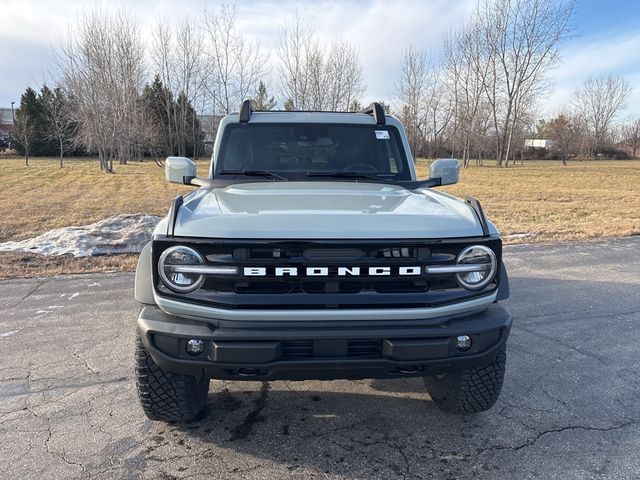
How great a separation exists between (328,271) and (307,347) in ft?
1.19

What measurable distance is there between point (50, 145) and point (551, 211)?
5924cm

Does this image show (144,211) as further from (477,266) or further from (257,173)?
(477,266)

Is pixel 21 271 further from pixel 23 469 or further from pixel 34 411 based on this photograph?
pixel 23 469

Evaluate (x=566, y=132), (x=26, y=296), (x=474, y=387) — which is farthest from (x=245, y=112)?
(x=566, y=132)

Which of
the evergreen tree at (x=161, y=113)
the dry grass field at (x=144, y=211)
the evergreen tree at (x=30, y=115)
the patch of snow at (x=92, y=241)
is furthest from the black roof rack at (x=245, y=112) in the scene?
the evergreen tree at (x=30, y=115)

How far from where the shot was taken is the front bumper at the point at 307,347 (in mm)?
2209

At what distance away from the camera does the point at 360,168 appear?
393cm

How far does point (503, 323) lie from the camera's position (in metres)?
2.43

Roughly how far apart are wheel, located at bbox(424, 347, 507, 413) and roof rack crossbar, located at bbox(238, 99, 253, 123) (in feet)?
8.37

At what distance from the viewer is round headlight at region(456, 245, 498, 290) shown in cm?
242

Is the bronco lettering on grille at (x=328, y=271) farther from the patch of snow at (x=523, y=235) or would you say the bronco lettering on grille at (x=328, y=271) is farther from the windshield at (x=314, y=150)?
the patch of snow at (x=523, y=235)

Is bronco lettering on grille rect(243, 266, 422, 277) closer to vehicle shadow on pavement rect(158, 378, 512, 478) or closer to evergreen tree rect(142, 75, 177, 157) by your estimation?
vehicle shadow on pavement rect(158, 378, 512, 478)

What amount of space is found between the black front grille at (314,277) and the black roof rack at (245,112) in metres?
2.02

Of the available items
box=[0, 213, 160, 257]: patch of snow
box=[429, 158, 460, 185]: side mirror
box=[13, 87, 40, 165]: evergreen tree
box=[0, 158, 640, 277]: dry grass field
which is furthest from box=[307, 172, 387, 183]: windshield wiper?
box=[13, 87, 40, 165]: evergreen tree
